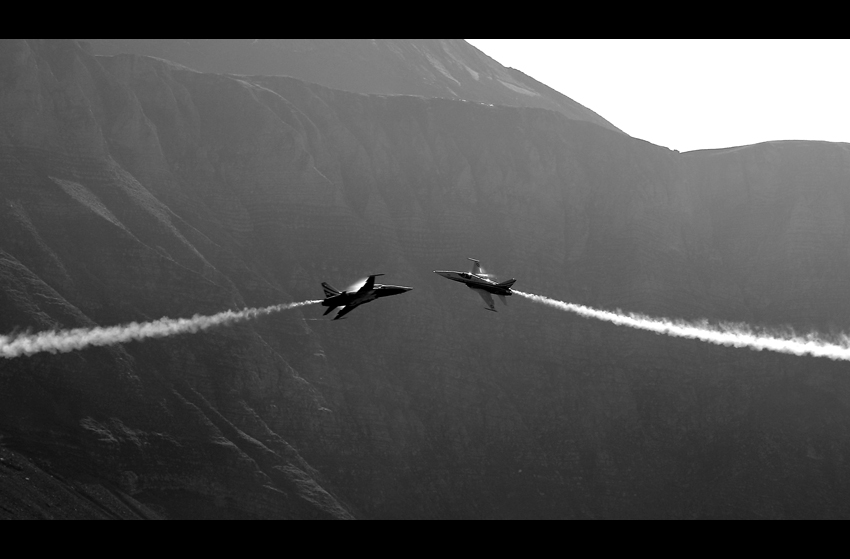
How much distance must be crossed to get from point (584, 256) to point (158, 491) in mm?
64060

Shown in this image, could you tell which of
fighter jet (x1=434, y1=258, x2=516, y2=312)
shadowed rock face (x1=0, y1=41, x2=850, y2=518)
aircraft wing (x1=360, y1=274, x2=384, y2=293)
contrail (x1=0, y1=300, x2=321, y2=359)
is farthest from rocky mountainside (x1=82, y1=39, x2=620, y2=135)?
aircraft wing (x1=360, y1=274, x2=384, y2=293)

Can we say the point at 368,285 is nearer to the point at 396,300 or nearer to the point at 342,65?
the point at 396,300

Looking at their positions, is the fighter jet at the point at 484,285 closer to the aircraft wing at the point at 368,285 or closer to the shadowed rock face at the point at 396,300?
the aircraft wing at the point at 368,285

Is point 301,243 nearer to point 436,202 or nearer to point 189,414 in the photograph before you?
point 436,202

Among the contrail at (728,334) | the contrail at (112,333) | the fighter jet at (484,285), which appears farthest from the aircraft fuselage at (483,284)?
the contrail at (728,334)

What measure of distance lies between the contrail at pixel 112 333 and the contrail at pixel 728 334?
110 ft

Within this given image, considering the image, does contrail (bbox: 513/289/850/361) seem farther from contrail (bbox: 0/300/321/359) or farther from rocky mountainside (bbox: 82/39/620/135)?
rocky mountainside (bbox: 82/39/620/135)

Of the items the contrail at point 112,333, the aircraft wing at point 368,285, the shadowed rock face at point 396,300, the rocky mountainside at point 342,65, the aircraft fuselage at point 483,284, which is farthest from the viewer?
the rocky mountainside at point 342,65

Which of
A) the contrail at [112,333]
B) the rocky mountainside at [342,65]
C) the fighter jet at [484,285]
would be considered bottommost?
the contrail at [112,333]

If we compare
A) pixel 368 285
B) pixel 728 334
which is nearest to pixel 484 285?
pixel 368 285

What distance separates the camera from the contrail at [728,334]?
110875 millimetres

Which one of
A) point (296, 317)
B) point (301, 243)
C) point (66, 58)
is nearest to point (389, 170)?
point (301, 243)

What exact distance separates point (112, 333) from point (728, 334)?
69658 mm

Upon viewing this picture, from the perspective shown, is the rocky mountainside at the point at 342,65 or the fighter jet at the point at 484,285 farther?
the rocky mountainside at the point at 342,65
